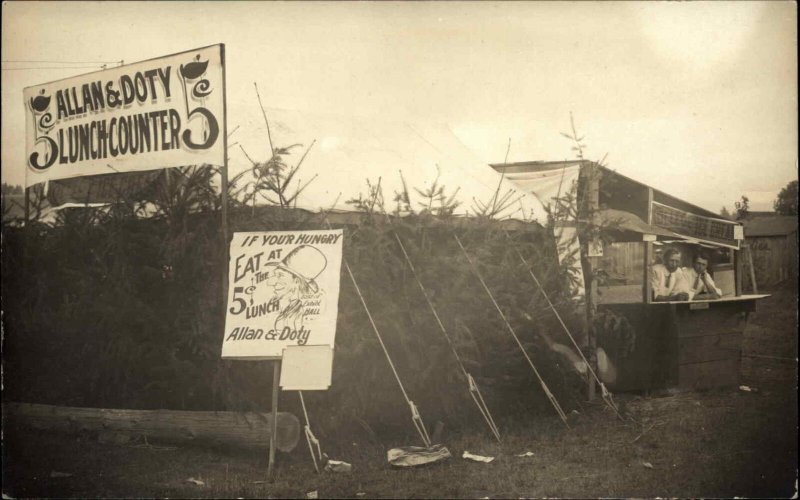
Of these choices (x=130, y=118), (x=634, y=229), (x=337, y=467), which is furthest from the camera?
(x=634, y=229)

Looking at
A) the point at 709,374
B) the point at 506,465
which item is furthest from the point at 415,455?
the point at 709,374

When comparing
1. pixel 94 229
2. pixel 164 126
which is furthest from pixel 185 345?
pixel 164 126

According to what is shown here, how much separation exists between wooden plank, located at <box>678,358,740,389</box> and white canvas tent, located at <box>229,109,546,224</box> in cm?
262

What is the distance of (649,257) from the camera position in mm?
10164

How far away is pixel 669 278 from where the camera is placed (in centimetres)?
1013

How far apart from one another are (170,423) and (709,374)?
21.4 ft

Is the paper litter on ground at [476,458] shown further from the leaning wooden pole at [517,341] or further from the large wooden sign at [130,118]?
the large wooden sign at [130,118]

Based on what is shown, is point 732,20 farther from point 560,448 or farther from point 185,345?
point 185,345

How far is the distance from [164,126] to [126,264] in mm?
1368

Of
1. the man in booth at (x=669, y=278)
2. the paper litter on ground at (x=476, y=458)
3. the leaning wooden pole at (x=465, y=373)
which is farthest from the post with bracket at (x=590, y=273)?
the paper litter on ground at (x=476, y=458)

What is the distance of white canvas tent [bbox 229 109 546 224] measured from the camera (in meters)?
Answer: 7.97

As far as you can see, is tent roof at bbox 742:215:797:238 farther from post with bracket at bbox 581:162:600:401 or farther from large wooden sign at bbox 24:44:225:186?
large wooden sign at bbox 24:44:225:186

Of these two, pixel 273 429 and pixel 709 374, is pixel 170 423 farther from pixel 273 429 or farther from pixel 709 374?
pixel 709 374

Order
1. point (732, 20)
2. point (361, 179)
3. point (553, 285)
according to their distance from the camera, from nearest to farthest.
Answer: point (732, 20), point (553, 285), point (361, 179)
